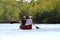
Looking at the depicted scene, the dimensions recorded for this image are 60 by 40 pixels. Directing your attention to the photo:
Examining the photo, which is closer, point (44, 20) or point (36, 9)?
point (44, 20)

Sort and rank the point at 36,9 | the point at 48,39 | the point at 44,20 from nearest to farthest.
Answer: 1. the point at 48,39
2. the point at 44,20
3. the point at 36,9

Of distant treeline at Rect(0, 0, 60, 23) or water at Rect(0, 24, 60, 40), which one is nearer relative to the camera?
water at Rect(0, 24, 60, 40)

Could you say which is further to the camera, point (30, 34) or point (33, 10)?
point (33, 10)

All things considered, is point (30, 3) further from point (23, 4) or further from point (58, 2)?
point (58, 2)

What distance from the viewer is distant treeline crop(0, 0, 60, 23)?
1443 inches

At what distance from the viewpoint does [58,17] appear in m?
36.2

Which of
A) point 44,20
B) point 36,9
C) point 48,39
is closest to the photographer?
point 48,39

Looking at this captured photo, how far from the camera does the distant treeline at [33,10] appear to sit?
120 ft

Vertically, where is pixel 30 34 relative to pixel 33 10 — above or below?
below

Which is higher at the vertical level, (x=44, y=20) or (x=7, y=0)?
(x=7, y=0)

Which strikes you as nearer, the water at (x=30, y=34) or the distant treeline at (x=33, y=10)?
the water at (x=30, y=34)

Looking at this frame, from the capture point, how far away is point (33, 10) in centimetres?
3847

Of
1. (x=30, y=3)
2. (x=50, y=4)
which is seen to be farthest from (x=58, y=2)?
(x=30, y=3)

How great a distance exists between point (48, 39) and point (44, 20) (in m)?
25.5
